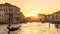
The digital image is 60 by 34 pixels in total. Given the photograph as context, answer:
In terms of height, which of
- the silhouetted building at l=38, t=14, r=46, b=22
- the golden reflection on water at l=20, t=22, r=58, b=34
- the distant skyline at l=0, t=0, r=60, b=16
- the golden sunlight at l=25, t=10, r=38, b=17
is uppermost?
the distant skyline at l=0, t=0, r=60, b=16

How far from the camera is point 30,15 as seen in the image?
368 centimetres

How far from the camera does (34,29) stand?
10.5 feet

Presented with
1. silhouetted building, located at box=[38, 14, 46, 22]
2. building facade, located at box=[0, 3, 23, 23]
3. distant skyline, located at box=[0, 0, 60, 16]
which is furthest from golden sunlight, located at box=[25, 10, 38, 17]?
building facade, located at box=[0, 3, 23, 23]

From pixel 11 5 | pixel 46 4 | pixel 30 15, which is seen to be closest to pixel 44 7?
pixel 46 4

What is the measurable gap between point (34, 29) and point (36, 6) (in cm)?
80

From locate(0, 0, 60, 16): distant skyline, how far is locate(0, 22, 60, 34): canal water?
30cm

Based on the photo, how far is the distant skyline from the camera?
3687 mm

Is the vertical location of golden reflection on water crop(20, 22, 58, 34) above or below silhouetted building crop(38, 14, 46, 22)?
below

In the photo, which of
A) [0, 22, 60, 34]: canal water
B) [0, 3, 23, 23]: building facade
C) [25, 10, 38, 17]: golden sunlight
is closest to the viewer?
[0, 22, 60, 34]: canal water

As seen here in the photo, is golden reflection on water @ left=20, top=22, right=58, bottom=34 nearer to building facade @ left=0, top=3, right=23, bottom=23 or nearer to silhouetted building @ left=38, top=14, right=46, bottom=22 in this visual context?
silhouetted building @ left=38, top=14, right=46, bottom=22

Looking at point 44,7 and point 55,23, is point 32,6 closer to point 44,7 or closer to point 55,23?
point 44,7

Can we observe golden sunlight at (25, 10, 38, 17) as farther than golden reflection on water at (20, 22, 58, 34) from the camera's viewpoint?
Yes

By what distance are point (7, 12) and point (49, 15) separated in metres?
1.04

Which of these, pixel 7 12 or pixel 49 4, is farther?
pixel 49 4
